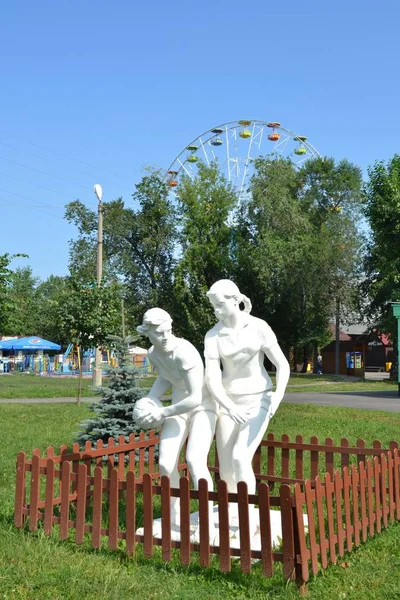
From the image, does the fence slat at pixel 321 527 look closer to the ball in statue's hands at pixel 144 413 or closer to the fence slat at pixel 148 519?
the fence slat at pixel 148 519

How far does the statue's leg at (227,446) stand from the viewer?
235 inches

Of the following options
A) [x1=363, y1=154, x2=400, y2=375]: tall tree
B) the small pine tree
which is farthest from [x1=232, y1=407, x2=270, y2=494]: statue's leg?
[x1=363, y1=154, x2=400, y2=375]: tall tree

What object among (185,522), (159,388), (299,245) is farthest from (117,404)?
(299,245)

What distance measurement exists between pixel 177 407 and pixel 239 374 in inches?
28.7

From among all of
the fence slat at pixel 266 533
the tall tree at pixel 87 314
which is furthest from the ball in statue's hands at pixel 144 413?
the tall tree at pixel 87 314

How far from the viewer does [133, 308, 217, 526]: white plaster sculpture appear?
5609 millimetres

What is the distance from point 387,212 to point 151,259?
19.9 meters

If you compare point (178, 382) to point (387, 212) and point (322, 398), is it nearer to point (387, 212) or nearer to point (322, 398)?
point (322, 398)

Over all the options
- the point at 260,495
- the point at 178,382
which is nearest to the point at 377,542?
the point at 260,495

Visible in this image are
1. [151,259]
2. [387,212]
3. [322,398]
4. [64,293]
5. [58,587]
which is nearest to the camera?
[58,587]

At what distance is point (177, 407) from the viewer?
5.64m

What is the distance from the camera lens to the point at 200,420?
5.79 m

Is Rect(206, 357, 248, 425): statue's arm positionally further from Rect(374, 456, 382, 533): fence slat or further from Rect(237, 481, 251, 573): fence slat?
Rect(374, 456, 382, 533): fence slat

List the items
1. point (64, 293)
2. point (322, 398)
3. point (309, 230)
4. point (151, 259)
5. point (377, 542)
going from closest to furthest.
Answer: point (377, 542), point (64, 293), point (322, 398), point (309, 230), point (151, 259)
